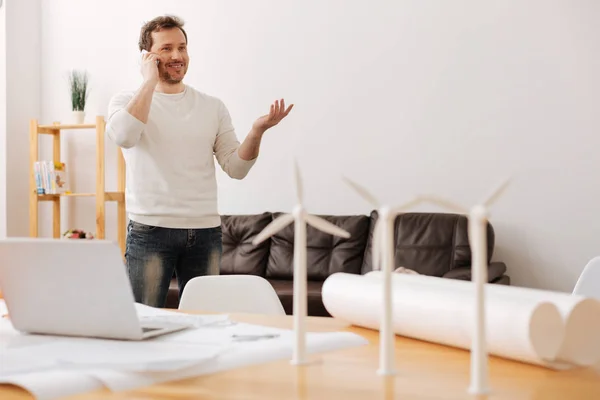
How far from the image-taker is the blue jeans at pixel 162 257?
289cm

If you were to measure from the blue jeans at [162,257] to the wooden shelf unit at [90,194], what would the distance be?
10.2 ft

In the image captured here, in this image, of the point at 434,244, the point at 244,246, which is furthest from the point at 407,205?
the point at 244,246

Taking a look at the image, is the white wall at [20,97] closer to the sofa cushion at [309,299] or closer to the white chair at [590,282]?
the sofa cushion at [309,299]

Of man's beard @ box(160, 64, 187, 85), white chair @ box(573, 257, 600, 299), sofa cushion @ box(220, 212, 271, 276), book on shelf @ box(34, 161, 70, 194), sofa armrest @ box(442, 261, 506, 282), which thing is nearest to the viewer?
white chair @ box(573, 257, 600, 299)

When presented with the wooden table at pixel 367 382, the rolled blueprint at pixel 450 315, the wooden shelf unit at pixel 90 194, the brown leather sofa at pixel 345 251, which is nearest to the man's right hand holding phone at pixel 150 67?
the rolled blueprint at pixel 450 315

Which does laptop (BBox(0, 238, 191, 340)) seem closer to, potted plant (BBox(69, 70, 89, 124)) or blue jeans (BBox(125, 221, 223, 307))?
blue jeans (BBox(125, 221, 223, 307))

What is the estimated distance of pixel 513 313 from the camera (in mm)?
1241

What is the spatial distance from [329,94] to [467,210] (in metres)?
4.48

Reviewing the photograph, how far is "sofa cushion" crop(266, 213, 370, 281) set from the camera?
5062 millimetres

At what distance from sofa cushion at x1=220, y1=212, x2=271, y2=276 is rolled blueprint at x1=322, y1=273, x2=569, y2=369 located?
11.8ft

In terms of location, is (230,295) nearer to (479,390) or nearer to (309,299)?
(479,390)

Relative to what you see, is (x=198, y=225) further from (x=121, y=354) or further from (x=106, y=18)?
(x=106, y=18)

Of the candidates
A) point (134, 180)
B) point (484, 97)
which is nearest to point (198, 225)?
point (134, 180)

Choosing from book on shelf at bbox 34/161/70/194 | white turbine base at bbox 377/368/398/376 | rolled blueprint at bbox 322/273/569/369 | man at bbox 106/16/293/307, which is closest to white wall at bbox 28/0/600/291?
book on shelf at bbox 34/161/70/194
